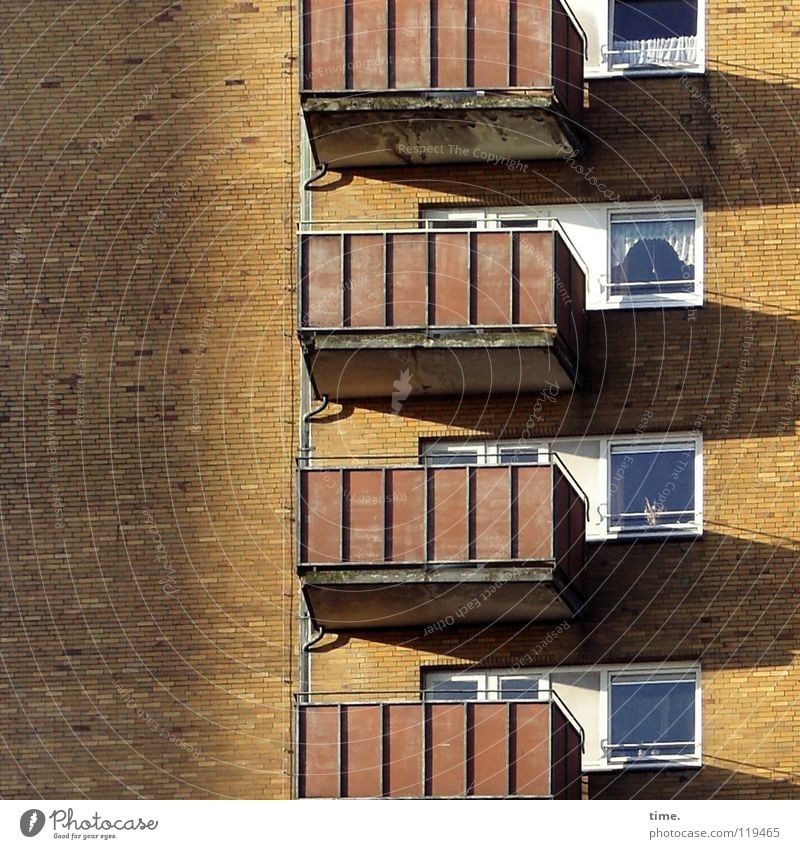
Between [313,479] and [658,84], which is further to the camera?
[658,84]

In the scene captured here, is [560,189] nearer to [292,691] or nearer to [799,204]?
[799,204]

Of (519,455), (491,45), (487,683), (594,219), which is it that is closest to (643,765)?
(487,683)

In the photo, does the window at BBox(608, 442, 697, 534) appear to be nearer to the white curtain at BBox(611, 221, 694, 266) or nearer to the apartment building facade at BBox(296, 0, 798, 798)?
the apartment building facade at BBox(296, 0, 798, 798)

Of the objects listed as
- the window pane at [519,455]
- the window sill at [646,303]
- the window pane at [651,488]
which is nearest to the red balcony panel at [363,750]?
the window pane at [519,455]

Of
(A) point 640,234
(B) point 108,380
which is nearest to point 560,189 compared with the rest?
(A) point 640,234

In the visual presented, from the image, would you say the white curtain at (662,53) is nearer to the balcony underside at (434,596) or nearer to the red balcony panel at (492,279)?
the red balcony panel at (492,279)

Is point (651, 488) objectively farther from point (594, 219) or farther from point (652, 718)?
point (594, 219)

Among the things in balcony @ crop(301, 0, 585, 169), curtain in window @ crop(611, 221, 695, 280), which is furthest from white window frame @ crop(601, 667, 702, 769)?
balcony @ crop(301, 0, 585, 169)
